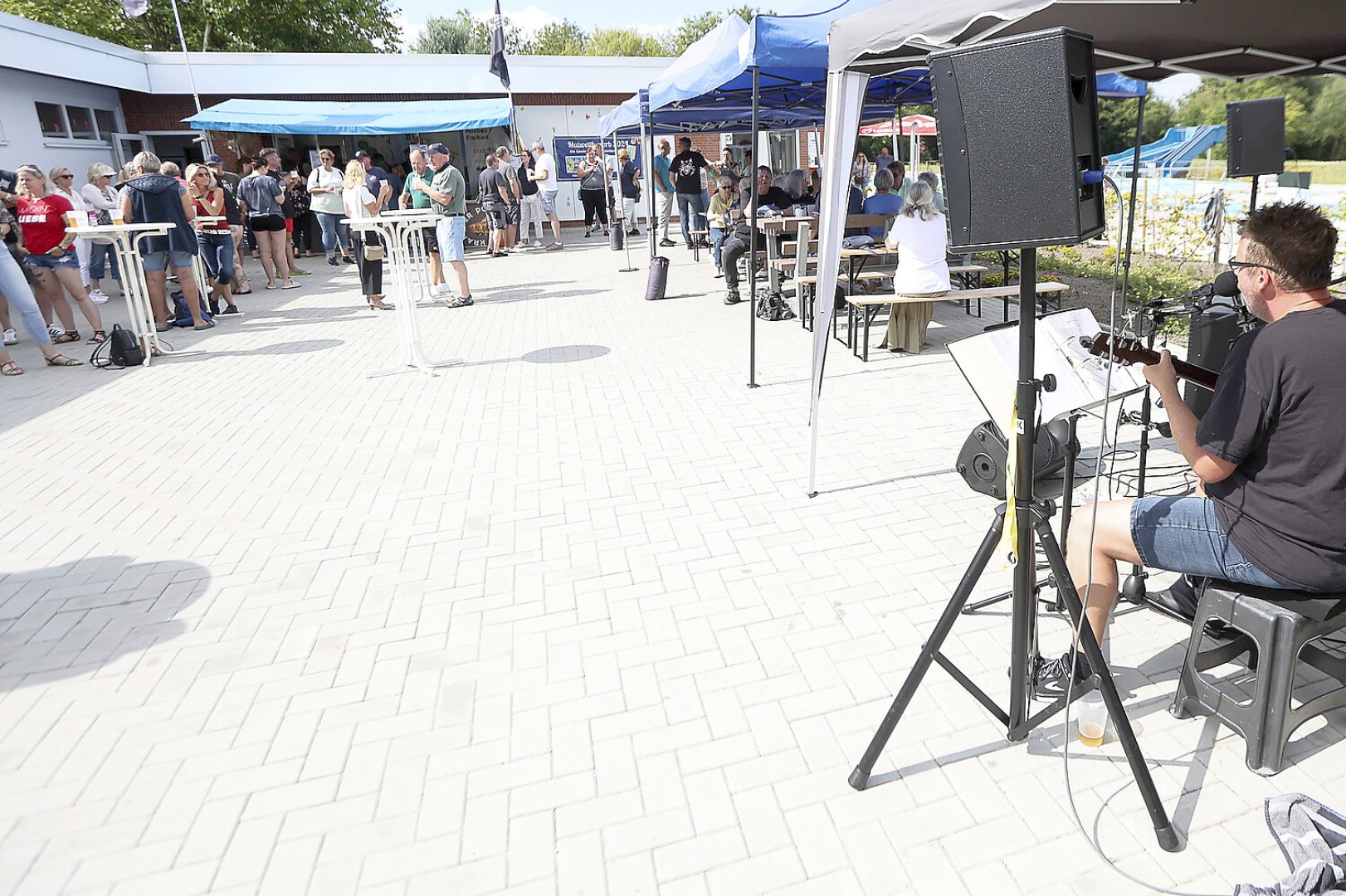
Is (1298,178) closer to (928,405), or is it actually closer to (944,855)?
(928,405)

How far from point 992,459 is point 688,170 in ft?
37.6

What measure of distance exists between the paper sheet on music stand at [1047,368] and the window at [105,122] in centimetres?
2183

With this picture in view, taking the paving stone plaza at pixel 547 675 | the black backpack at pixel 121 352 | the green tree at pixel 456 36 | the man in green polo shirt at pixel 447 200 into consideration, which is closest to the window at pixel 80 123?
the man in green polo shirt at pixel 447 200

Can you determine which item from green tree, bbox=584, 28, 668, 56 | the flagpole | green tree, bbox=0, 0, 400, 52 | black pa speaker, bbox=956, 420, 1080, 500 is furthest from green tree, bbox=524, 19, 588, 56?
black pa speaker, bbox=956, 420, 1080, 500

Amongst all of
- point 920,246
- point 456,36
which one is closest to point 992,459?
point 920,246

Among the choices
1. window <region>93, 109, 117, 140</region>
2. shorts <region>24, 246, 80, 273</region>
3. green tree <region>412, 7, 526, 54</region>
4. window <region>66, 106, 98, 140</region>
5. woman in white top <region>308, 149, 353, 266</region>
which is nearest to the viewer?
shorts <region>24, 246, 80, 273</region>

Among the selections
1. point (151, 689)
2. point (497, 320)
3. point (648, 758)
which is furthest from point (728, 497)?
point (497, 320)

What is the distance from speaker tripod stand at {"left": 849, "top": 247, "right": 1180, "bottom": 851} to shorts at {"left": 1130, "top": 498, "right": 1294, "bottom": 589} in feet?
1.27

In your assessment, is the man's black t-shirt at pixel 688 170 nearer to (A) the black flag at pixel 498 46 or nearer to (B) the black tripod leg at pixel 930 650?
(A) the black flag at pixel 498 46

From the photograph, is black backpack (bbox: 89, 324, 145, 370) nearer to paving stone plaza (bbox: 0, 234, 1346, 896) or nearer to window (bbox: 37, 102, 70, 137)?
paving stone plaza (bbox: 0, 234, 1346, 896)

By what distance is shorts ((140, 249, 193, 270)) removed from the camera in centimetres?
888

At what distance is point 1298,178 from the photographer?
11.0 meters

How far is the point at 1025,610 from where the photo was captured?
231cm

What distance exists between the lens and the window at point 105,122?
59.8 feet
